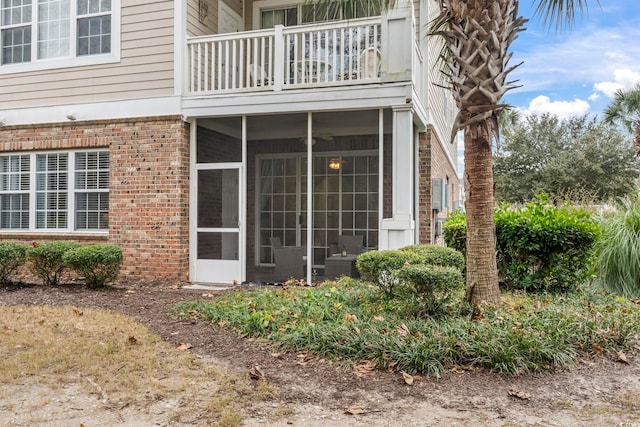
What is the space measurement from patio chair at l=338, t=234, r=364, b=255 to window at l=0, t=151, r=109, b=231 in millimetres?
4688

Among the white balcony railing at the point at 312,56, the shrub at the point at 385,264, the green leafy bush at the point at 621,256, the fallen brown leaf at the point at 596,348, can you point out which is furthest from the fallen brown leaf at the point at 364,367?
the white balcony railing at the point at 312,56

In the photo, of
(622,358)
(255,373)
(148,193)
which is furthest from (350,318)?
(148,193)

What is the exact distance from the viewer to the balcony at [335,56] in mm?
7914

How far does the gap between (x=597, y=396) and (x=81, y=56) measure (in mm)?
9905

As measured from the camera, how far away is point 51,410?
345 cm

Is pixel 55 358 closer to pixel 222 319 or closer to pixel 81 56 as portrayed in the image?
pixel 222 319

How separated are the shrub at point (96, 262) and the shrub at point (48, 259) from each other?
0.31m

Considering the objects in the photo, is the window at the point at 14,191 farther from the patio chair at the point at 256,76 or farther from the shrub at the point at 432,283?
the shrub at the point at 432,283

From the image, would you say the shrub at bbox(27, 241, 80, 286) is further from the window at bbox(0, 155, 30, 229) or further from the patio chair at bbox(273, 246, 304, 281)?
the patio chair at bbox(273, 246, 304, 281)

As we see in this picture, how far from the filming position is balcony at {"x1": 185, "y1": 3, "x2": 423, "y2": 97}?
791 cm

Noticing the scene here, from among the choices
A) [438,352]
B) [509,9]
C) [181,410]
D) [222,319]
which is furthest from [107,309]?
[509,9]

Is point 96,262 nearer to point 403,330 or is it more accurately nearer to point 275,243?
point 275,243

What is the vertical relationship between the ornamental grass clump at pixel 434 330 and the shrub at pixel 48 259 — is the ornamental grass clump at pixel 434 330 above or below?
below

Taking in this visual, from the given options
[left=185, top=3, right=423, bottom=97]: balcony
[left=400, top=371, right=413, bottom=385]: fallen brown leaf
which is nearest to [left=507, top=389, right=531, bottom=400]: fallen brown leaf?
[left=400, top=371, right=413, bottom=385]: fallen brown leaf
